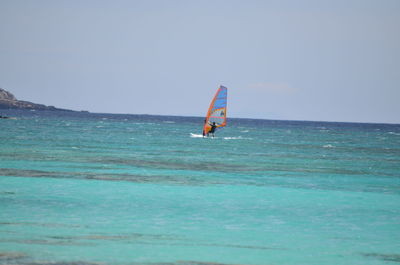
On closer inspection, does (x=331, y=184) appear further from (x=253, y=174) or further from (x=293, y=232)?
(x=293, y=232)

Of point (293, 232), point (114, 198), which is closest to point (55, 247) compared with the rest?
point (293, 232)

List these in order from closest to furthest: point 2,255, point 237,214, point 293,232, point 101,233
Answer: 1. point 2,255
2. point 101,233
3. point 293,232
4. point 237,214

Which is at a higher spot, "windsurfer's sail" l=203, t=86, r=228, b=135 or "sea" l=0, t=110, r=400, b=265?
"windsurfer's sail" l=203, t=86, r=228, b=135

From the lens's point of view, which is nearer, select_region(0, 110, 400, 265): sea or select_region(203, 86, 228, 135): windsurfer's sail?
select_region(0, 110, 400, 265): sea

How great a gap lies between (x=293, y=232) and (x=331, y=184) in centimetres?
1258

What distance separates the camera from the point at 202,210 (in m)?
18.6

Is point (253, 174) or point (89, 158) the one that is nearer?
point (253, 174)

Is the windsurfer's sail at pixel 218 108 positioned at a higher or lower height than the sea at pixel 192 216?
higher

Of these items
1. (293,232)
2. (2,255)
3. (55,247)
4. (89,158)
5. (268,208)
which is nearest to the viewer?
(2,255)

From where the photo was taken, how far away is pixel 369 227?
1683cm

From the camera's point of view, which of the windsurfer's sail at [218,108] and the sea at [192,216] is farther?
the windsurfer's sail at [218,108]

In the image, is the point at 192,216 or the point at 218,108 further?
the point at 218,108

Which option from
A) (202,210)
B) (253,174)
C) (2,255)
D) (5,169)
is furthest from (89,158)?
(2,255)

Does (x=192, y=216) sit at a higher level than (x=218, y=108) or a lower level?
lower
